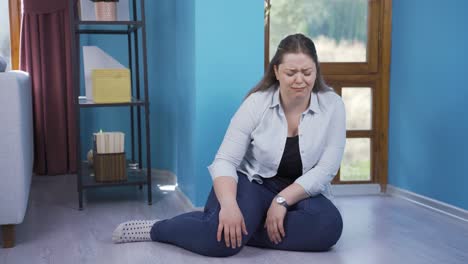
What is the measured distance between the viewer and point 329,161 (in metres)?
2.08

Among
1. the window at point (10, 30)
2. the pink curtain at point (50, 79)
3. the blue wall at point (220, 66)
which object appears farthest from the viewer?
the window at point (10, 30)

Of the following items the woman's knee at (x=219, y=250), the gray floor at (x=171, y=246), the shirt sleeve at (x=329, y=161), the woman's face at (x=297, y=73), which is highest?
the woman's face at (x=297, y=73)

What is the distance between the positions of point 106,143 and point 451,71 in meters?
1.59

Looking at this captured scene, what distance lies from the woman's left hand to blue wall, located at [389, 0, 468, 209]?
0.94 m

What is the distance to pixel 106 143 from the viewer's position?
2752mm

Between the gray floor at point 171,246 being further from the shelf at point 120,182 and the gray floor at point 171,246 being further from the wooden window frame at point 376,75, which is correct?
the wooden window frame at point 376,75

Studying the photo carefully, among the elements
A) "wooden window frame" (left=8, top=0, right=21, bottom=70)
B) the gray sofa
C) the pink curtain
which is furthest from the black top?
"wooden window frame" (left=8, top=0, right=21, bottom=70)

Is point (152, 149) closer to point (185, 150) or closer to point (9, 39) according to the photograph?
point (185, 150)

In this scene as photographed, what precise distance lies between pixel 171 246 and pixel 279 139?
540 mm

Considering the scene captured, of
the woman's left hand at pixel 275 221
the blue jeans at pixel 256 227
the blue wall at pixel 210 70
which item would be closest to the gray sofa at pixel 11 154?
the blue jeans at pixel 256 227

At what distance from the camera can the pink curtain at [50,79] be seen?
3.22 meters

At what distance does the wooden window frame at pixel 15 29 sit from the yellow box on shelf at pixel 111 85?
97 centimetres

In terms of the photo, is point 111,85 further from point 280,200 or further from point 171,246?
point 280,200

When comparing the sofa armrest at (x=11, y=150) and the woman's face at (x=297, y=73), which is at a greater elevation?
the woman's face at (x=297, y=73)
